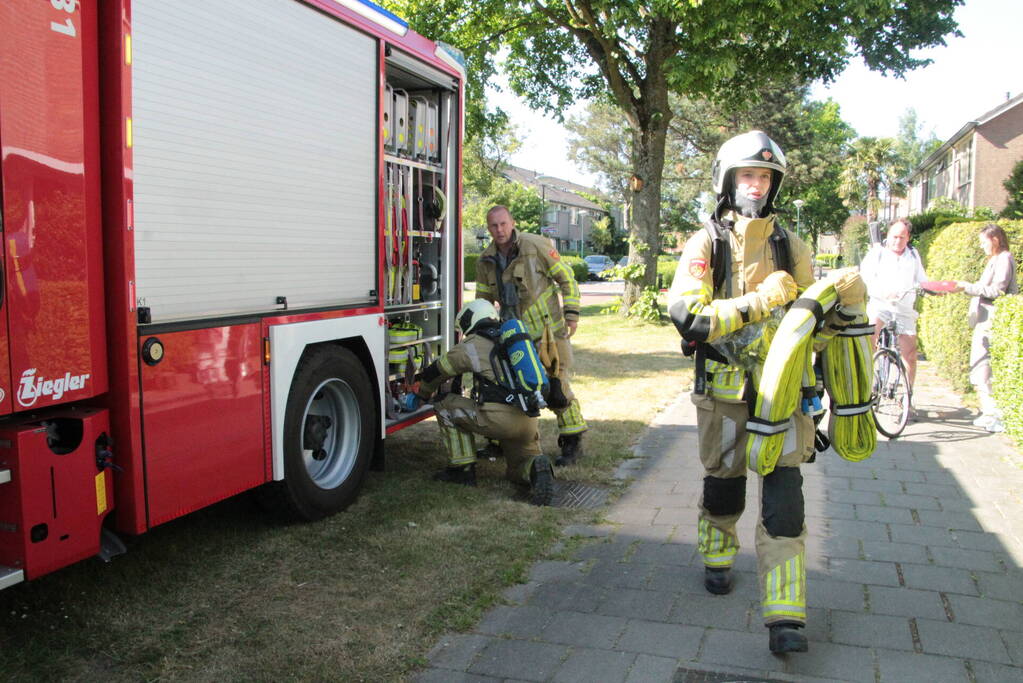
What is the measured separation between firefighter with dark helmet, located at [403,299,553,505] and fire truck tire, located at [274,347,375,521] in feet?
1.77

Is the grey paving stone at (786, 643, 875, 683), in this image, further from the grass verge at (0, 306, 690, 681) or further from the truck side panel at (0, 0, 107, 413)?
the truck side panel at (0, 0, 107, 413)

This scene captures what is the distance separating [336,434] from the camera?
539cm

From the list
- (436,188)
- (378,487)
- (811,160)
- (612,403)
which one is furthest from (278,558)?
(811,160)

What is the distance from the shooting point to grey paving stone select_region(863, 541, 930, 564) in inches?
177

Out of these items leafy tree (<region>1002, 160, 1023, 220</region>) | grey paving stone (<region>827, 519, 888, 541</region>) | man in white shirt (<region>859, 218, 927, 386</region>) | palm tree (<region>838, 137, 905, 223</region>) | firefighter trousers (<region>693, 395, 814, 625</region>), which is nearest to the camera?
firefighter trousers (<region>693, 395, 814, 625</region>)

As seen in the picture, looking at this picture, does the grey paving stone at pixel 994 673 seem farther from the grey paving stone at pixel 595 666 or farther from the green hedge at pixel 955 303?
the green hedge at pixel 955 303

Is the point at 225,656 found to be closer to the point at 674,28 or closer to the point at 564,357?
the point at 564,357

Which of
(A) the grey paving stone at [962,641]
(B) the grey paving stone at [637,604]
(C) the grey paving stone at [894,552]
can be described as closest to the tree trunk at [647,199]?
(C) the grey paving stone at [894,552]

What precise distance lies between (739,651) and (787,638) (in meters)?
0.23

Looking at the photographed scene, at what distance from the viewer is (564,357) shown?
261 inches

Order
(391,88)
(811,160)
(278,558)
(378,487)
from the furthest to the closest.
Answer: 1. (811,160)
2. (391,88)
3. (378,487)
4. (278,558)

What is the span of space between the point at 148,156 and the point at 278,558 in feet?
7.06

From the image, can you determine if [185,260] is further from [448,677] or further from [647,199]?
[647,199]

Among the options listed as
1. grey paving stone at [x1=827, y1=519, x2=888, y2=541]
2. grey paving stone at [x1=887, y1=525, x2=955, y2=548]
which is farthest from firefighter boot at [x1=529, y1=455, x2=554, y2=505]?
grey paving stone at [x1=887, y1=525, x2=955, y2=548]
